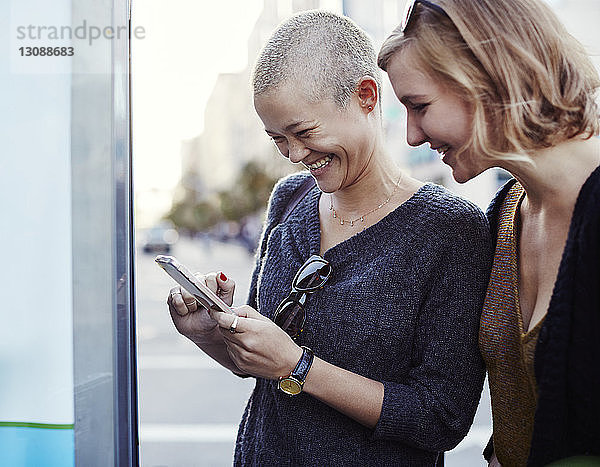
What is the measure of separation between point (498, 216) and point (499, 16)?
0.46 m

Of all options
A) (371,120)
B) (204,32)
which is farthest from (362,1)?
(371,120)

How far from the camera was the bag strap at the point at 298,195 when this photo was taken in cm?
172

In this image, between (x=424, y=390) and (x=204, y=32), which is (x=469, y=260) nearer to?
(x=424, y=390)

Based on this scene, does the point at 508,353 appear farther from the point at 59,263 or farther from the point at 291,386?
the point at 59,263

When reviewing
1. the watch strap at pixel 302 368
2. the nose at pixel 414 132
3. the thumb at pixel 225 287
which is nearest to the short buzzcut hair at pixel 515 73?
the nose at pixel 414 132

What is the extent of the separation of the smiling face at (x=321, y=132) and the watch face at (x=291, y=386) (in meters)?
0.45

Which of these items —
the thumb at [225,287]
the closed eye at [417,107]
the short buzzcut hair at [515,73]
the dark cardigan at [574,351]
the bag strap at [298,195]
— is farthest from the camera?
the bag strap at [298,195]

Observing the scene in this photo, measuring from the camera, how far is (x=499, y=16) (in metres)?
1.20

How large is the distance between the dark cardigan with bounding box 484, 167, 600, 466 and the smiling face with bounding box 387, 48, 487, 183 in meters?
0.24

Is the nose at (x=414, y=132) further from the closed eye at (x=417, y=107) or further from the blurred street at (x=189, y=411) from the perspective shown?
the blurred street at (x=189, y=411)

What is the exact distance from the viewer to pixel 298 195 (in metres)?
1.74

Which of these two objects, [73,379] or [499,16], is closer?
[499,16]

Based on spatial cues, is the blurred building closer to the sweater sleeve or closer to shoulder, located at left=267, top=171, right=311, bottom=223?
shoulder, located at left=267, top=171, right=311, bottom=223

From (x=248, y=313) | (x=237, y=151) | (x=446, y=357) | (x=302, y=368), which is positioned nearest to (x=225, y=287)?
(x=248, y=313)
